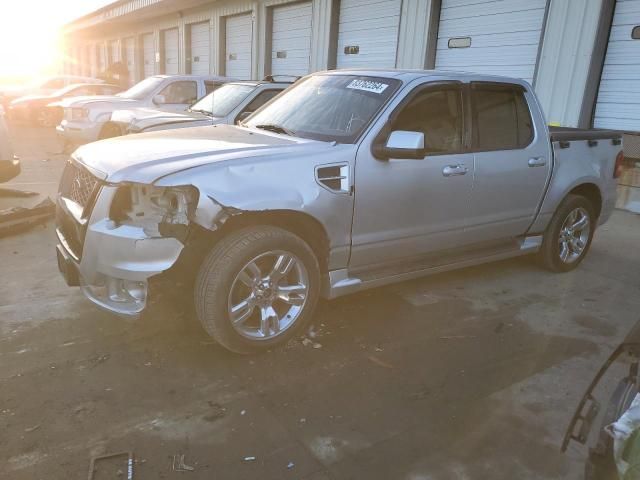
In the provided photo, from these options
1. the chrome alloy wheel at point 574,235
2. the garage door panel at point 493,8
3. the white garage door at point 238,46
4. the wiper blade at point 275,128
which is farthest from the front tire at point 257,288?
the white garage door at point 238,46

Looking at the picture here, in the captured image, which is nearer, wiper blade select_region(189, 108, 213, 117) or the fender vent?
the fender vent

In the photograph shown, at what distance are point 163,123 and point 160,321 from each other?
14.8 feet

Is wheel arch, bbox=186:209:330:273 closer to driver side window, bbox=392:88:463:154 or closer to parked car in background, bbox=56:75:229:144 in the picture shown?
driver side window, bbox=392:88:463:154

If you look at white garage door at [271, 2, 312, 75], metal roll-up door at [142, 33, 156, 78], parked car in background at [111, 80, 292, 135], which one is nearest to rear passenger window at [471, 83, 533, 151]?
parked car in background at [111, 80, 292, 135]

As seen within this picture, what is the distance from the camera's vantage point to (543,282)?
5.17m

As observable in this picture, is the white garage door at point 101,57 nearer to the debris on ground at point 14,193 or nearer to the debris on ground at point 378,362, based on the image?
the debris on ground at point 14,193

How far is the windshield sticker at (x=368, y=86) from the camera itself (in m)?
3.98

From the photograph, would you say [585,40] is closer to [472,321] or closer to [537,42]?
[537,42]

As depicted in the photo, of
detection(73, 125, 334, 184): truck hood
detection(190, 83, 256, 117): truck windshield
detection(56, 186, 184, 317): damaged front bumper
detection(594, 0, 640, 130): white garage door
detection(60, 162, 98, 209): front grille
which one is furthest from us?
detection(594, 0, 640, 130): white garage door

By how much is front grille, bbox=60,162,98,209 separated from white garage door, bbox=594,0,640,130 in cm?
825

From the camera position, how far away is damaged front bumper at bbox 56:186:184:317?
3.02 metres

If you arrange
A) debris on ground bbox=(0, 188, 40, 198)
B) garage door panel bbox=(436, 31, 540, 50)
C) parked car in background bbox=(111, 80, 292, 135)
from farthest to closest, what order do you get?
1. garage door panel bbox=(436, 31, 540, 50)
2. parked car in background bbox=(111, 80, 292, 135)
3. debris on ground bbox=(0, 188, 40, 198)

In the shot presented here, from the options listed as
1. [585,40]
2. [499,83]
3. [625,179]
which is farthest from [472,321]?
[585,40]

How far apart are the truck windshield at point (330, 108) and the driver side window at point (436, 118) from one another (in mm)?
213
